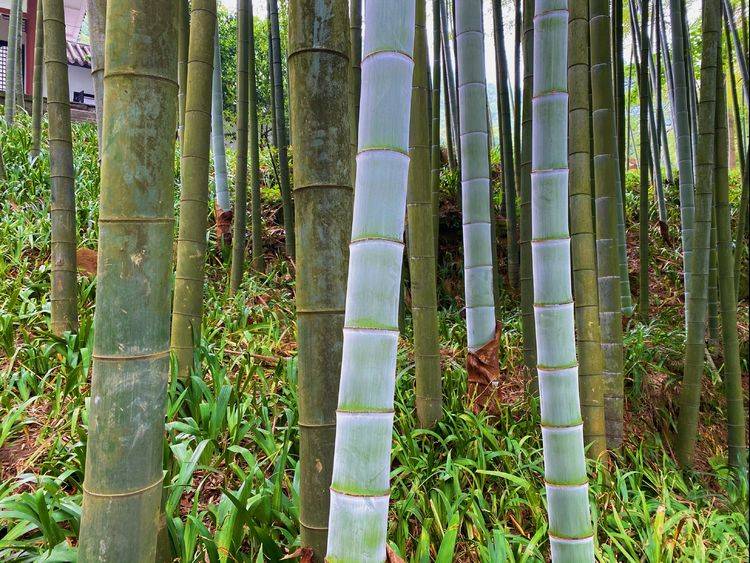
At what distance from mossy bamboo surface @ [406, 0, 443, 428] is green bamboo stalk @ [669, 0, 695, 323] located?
5.51 ft

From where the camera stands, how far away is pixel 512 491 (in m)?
2.18

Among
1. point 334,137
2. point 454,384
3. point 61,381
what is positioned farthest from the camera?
point 454,384

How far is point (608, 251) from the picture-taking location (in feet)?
8.54

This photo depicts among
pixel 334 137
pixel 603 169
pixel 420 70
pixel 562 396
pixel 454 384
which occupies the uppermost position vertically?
pixel 420 70

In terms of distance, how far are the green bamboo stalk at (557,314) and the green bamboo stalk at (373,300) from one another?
1.68ft

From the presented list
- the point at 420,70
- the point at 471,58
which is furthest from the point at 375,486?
the point at 471,58

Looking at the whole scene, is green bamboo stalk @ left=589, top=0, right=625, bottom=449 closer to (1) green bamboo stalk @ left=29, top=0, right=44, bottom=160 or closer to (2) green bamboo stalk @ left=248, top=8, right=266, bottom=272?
(2) green bamboo stalk @ left=248, top=8, right=266, bottom=272

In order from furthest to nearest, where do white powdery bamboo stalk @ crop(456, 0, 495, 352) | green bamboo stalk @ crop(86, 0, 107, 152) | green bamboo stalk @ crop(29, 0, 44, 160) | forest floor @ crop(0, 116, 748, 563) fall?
1. green bamboo stalk @ crop(29, 0, 44, 160)
2. green bamboo stalk @ crop(86, 0, 107, 152)
3. white powdery bamboo stalk @ crop(456, 0, 495, 352)
4. forest floor @ crop(0, 116, 748, 563)

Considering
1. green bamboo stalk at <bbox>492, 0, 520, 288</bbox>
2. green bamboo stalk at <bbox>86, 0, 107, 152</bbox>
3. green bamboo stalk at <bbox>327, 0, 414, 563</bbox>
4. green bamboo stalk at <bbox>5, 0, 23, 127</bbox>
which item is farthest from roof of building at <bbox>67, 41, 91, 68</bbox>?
green bamboo stalk at <bbox>327, 0, 414, 563</bbox>

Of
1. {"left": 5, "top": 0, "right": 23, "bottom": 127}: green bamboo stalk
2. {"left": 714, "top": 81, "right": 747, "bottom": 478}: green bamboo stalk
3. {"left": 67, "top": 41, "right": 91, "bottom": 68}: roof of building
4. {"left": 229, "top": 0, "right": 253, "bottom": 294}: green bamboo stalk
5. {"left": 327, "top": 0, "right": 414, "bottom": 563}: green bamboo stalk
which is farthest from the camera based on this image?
{"left": 67, "top": 41, "right": 91, "bottom": 68}: roof of building

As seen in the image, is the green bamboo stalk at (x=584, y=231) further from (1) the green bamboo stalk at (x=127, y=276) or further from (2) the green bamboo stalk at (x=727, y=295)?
(1) the green bamboo stalk at (x=127, y=276)

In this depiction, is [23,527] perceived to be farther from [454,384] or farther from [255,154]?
[255,154]

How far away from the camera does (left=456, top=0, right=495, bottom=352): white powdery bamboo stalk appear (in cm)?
229

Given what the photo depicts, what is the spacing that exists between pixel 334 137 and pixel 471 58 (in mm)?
1434
